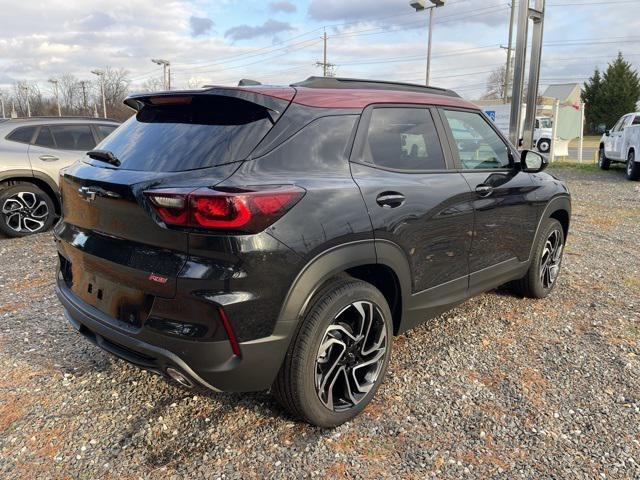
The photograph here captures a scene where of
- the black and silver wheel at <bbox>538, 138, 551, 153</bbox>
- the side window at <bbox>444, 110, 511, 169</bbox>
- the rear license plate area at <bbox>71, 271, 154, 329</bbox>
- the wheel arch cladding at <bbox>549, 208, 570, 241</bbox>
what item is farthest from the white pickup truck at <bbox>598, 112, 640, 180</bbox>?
the rear license plate area at <bbox>71, 271, 154, 329</bbox>

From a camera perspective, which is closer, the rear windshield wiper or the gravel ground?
the gravel ground

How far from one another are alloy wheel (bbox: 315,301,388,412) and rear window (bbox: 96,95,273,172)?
0.95 meters

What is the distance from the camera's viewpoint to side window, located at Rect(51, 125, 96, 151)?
7151 mm

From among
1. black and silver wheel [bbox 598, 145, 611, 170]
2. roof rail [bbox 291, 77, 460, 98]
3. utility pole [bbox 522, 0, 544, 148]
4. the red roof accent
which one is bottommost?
black and silver wheel [bbox 598, 145, 611, 170]

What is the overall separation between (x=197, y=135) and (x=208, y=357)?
1041 mm

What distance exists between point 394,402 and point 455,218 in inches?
45.8

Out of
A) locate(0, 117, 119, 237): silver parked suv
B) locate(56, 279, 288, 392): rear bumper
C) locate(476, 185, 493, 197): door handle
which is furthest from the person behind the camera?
locate(0, 117, 119, 237): silver parked suv

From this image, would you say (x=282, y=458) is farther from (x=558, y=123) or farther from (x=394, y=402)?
(x=558, y=123)

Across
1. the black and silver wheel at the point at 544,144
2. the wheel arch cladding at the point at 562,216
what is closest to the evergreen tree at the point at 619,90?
the black and silver wheel at the point at 544,144

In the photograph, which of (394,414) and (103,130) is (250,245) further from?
(103,130)

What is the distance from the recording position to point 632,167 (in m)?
13.8

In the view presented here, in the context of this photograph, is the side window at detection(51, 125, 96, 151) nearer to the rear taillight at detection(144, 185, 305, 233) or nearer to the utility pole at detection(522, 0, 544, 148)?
the rear taillight at detection(144, 185, 305, 233)

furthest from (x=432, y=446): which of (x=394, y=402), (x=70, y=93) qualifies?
(x=70, y=93)

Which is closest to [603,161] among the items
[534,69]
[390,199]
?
[534,69]
